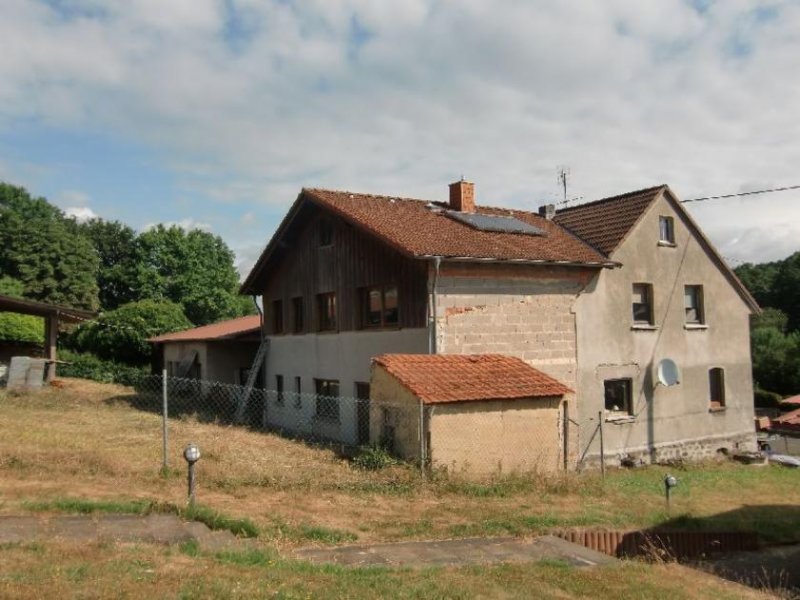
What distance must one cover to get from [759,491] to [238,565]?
14628mm

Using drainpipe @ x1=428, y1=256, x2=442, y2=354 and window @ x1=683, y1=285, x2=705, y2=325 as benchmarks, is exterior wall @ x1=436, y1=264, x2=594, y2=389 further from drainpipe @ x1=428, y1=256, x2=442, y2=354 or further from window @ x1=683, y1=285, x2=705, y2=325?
window @ x1=683, y1=285, x2=705, y2=325

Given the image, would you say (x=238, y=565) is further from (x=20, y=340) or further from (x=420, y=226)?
(x=20, y=340)

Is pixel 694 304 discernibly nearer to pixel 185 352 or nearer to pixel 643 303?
pixel 643 303

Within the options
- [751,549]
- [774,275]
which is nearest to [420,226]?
[751,549]

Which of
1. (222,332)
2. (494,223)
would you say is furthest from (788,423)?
(222,332)

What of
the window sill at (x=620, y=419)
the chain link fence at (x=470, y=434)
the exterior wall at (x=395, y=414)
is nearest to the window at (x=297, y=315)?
the chain link fence at (x=470, y=434)

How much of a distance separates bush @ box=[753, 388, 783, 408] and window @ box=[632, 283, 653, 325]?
2399 cm

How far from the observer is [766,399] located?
40.9 m

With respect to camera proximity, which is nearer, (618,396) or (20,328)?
(618,396)

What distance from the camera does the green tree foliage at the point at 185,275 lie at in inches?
2331

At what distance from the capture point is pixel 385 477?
12.9m

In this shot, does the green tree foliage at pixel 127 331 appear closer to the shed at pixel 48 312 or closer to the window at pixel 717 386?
the shed at pixel 48 312

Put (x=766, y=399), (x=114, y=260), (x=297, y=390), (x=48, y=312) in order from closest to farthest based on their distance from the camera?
(x=297, y=390)
(x=48, y=312)
(x=766, y=399)
(x=114, y=260)

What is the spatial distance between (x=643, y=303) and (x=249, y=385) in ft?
42.4
